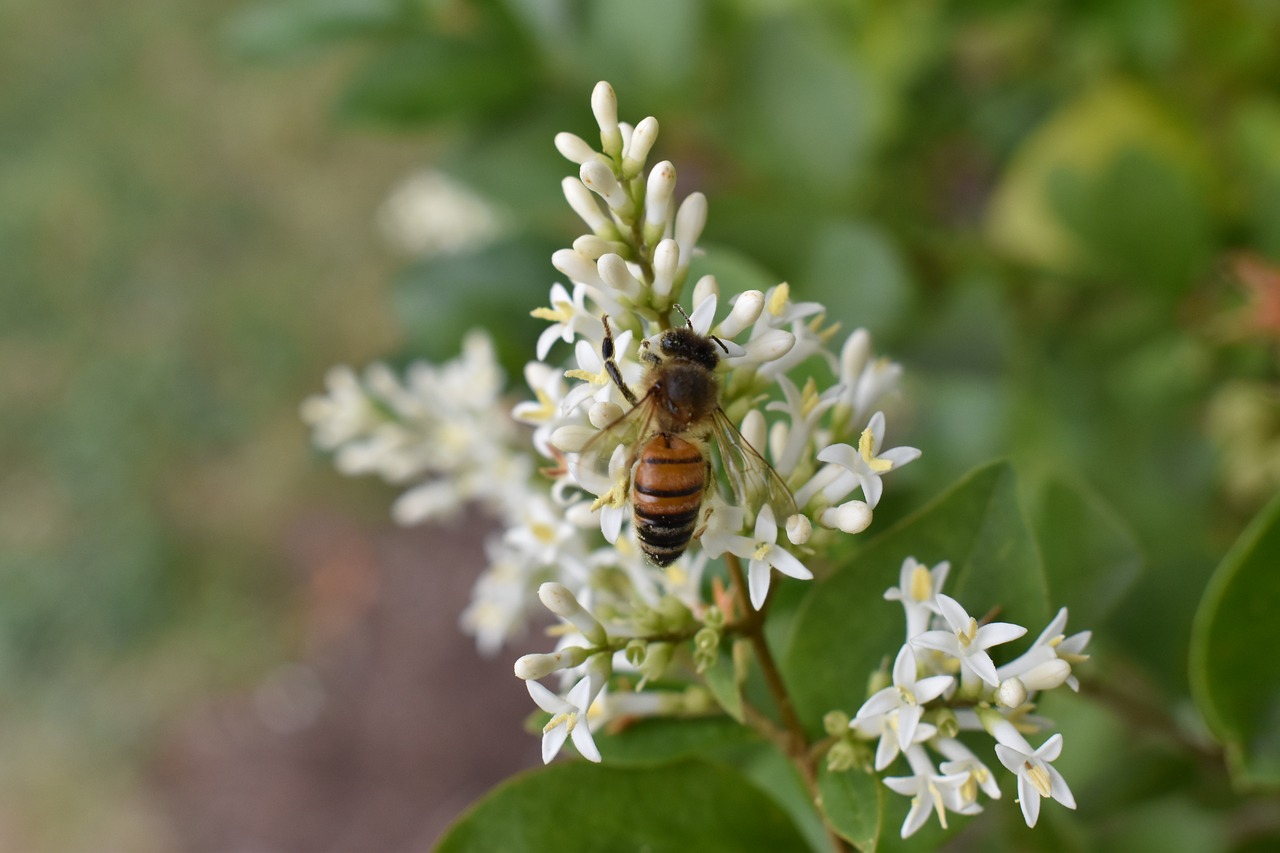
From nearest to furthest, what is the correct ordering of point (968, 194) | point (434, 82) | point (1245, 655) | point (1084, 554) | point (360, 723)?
point (1245, 655), point (1084, 554), point (434, 82), point (968, 194), point (360, 723)

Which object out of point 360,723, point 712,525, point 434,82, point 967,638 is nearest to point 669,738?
point 712,525

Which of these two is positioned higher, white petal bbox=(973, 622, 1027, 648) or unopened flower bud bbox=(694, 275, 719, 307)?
unopened flower bud bbox=(694, 275, 719, 307)

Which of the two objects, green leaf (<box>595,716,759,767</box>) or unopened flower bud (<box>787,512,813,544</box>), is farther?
green leaf (<box>595,716,759,767</box>)

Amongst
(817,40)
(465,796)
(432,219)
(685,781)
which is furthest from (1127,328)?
(465,796)

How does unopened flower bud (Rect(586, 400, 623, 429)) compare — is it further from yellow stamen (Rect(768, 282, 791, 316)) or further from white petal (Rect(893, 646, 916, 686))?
white petal (Rect(893, 646, 916, 686))

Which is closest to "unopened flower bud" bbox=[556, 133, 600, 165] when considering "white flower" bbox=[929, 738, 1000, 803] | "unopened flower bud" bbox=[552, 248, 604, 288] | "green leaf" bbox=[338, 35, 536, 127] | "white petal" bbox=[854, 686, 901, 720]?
"unopened flower bud" bbox=[552, 248, 604, 288]

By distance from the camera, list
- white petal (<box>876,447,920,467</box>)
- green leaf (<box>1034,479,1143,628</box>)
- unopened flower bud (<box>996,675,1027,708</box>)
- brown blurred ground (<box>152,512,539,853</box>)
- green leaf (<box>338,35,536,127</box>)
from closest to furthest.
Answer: unopened flower bud (<box>996,675,1027,708</box>)
white petal (<box>876,447,920,467</box>)
green leaf (<box>1034,479,1143,628</box>)
green leaf (<box>338,35,536,127</box>)
brown blurred ground (<box>152,512,539,853</box>)

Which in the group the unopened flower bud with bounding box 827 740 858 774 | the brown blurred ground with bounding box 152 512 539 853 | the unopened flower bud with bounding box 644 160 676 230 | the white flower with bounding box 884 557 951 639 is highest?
the unopened flower bud with bounding box 644 160 676 230

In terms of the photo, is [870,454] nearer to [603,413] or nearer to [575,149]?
[603,413]
